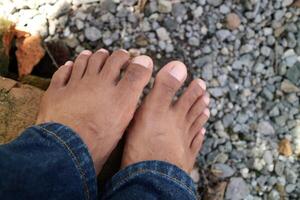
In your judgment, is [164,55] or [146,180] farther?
[164,55]

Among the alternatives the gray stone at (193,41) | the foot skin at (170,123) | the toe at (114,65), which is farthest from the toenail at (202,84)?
the toe at (114,65)

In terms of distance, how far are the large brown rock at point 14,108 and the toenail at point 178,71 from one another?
482mm

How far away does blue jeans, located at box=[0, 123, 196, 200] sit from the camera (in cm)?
135

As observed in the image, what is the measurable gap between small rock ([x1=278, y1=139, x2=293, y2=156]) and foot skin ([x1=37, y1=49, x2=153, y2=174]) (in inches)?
22.2

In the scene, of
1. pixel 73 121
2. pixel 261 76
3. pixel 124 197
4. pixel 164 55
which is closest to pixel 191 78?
pixel 164 55

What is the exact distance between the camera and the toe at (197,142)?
1.78 metres

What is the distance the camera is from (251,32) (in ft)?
6.08

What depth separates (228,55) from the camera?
1838mm

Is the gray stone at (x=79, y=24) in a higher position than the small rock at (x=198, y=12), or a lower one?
higher

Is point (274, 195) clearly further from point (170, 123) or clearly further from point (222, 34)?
point (222, 34)

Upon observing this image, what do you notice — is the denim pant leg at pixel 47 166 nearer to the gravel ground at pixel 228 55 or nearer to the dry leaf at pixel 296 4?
the gravel ground at pixel 228 55

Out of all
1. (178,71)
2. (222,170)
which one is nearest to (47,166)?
(178,71)

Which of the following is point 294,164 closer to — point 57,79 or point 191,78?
point 191,78

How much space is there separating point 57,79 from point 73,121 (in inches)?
7.3
